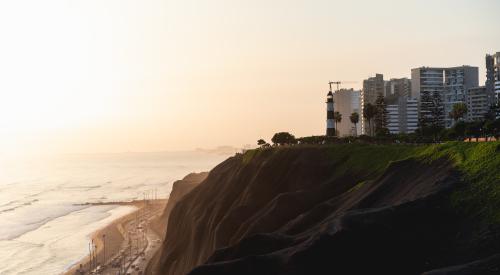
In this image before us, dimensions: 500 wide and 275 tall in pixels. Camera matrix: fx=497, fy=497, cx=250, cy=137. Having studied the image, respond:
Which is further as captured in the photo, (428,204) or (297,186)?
(297,186)

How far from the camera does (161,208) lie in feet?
545

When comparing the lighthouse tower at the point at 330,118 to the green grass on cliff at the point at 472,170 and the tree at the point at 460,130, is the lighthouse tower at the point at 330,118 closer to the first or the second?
the tree at the point at 460,130

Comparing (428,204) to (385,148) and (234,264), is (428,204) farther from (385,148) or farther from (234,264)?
(385,148)

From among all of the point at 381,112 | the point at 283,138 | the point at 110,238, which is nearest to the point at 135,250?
the point at 110,238

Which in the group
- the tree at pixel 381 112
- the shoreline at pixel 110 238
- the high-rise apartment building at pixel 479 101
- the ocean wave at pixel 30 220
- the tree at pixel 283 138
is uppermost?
the high-rise apartment building at pixel 479 101

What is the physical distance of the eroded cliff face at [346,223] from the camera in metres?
27.5

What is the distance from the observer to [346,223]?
29703mm

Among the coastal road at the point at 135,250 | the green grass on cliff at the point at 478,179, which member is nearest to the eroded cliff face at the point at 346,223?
the green grass on cliff at the point at 478,179

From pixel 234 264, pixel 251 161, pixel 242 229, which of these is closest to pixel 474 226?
pixel 234 264

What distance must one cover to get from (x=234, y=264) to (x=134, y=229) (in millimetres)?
102761

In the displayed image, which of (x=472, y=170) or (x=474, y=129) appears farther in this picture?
(x=474, y=129)

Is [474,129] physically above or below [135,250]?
above

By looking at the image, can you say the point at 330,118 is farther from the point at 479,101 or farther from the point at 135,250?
the point at 479,101

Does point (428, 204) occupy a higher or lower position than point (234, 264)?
higher
